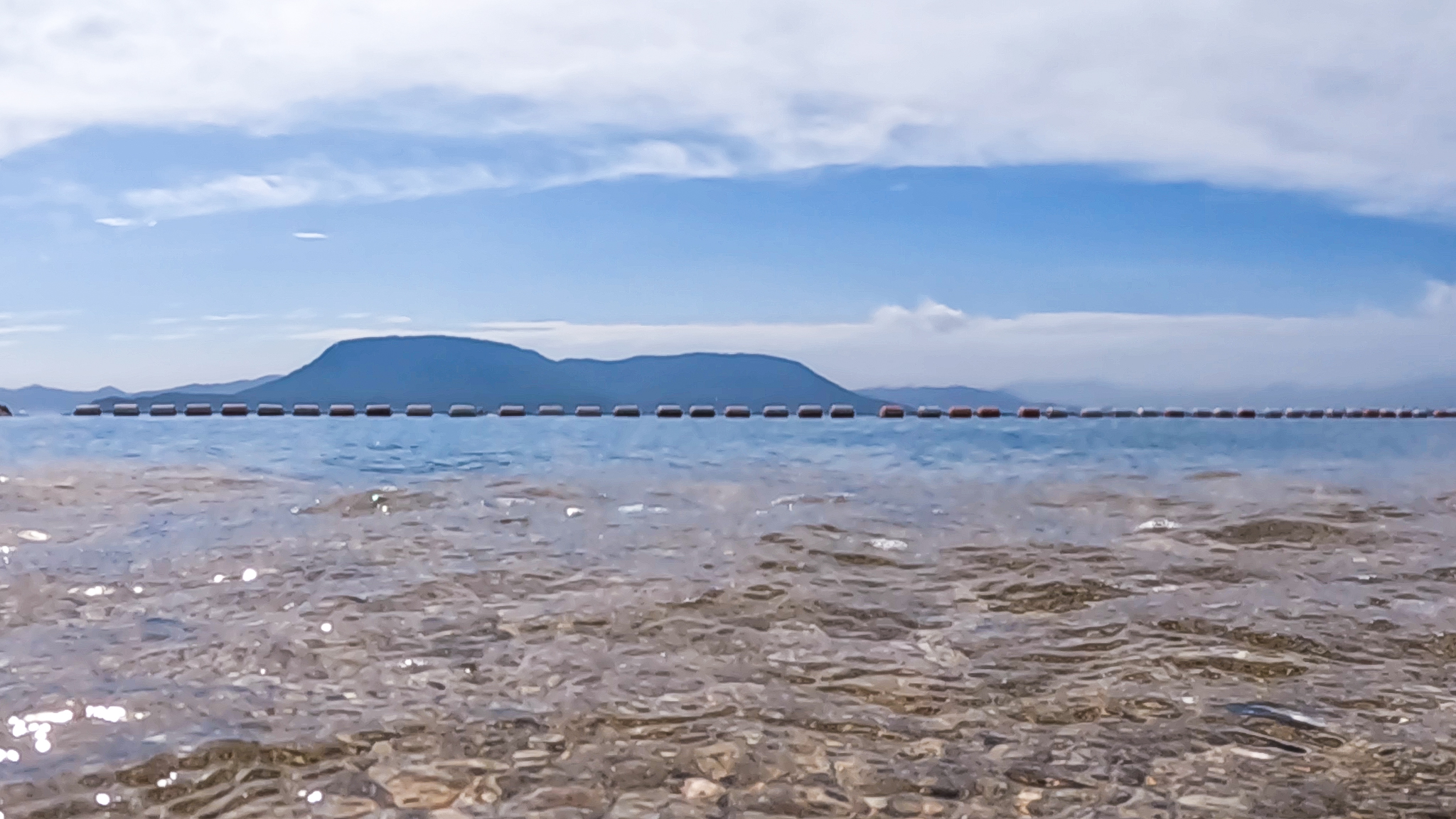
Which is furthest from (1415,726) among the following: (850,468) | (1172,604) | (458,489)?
(850,468)

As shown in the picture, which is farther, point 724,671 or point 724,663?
point 724,663

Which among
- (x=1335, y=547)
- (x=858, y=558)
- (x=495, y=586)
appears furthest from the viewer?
(x=1335, y=547)

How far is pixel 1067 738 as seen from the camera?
13.2 feet

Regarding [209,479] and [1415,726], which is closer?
[1415,726]

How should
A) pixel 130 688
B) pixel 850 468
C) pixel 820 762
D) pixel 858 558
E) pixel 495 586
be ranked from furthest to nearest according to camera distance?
pixel 850 468, pixel 858 558, pixel 495 586, pixel 130 688, pixel 820 762

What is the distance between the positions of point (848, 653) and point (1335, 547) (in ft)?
21.0

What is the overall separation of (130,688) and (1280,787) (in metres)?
5.03

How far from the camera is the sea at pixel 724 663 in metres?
3.52

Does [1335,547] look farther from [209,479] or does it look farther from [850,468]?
[209,479]

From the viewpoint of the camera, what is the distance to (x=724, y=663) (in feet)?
17.0

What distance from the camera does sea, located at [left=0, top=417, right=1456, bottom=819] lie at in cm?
352

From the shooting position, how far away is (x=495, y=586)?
715cm

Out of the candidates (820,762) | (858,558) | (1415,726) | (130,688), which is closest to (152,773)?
(130,688)

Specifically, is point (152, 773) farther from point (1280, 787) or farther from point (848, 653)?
point (1280, 787)
